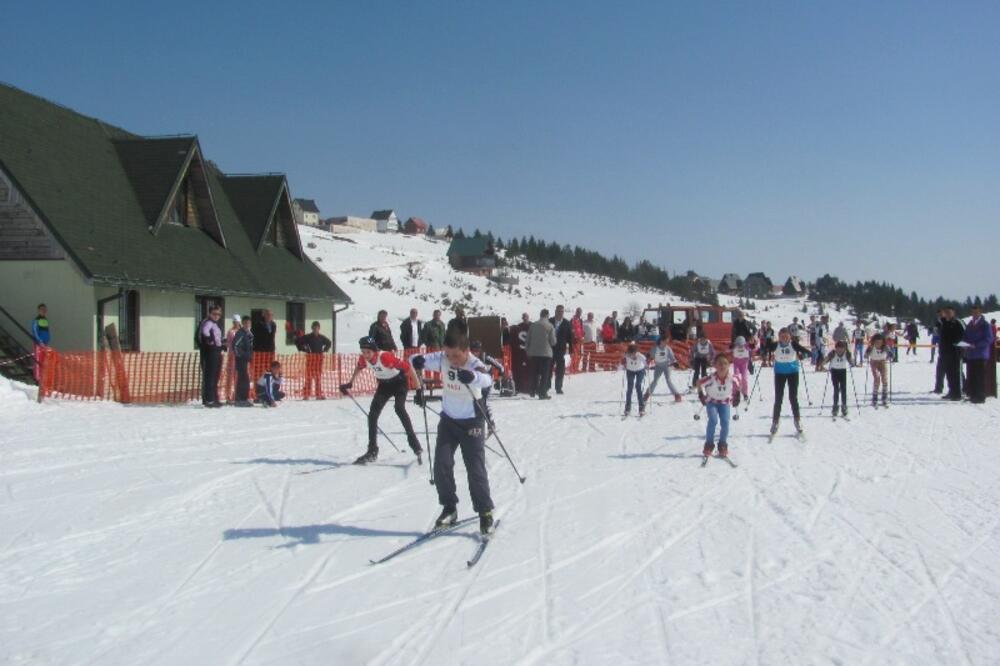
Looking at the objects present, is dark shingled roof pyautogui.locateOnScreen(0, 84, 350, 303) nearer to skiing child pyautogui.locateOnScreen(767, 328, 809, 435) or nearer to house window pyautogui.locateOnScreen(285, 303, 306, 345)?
house window pyautogui.locateOnScreen(285, 303, 306, 345)

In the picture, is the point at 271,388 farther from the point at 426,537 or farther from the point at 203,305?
the point at 426,537

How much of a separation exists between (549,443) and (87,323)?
10748 mm

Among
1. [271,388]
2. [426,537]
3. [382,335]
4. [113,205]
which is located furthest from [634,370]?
[113,205]

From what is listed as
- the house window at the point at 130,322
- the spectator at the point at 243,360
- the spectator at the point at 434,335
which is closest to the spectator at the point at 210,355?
the spectator at the point at 243,360

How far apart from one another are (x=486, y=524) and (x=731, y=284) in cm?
17134

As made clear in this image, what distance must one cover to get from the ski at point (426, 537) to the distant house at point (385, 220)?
15962 cm

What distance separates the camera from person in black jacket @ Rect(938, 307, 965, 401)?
1816 centimetres

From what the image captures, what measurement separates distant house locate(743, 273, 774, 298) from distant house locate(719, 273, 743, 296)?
4.88ft

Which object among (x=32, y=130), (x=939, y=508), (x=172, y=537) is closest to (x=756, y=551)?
(x=939, y=508)

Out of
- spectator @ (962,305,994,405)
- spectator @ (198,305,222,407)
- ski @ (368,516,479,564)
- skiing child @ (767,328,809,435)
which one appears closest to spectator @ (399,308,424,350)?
spectator @ (198,305,222,407)

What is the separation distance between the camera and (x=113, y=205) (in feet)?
66.5

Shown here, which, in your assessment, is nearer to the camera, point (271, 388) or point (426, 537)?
point (426, 537)

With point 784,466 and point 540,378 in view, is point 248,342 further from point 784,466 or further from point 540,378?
point 784,466

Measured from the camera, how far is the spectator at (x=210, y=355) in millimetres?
15711
